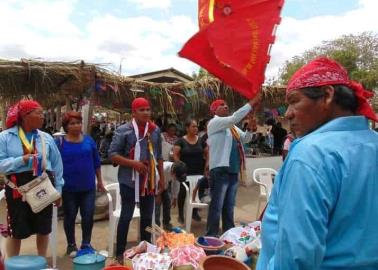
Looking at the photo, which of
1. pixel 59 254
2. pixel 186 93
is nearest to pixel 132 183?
pixel 59 254

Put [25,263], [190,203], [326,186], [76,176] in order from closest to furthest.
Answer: [326,186], [25,263], [76,176], [190,203]

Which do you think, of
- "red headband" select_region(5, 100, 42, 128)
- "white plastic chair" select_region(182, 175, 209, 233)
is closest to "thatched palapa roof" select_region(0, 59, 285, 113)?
"white plastic chair" select_region(182, 175, 209, 233)

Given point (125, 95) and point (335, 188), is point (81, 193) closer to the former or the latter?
point (125, 95)

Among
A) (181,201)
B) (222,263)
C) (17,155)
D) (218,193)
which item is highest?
(17,155)

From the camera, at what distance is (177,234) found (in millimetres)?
3680

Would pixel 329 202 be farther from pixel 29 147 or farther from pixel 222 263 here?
pixel 29 147

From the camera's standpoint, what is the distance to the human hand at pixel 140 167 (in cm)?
413

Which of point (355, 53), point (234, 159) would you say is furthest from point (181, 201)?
A: point (355, 53)

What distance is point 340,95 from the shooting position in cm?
133

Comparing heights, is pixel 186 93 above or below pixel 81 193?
above

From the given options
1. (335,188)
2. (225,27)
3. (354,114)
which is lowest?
(335,188)

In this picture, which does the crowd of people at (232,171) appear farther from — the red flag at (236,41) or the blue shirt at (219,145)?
the red flag at (236,41)

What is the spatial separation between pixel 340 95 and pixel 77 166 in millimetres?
3549

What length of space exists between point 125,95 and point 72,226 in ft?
9.91
